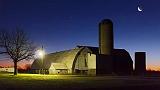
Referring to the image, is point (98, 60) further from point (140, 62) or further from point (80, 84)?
point (80, 84)

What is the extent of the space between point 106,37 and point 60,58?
89.2 feet

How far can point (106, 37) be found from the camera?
107 meters

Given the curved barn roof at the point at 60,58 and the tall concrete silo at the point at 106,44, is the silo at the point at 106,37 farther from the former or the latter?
the curved barn roof at the point at 60,58

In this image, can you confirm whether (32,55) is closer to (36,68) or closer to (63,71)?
(63,71)

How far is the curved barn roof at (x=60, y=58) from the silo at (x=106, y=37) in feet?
41.2

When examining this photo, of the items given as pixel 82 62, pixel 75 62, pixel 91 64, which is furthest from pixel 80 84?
pixel 75 62

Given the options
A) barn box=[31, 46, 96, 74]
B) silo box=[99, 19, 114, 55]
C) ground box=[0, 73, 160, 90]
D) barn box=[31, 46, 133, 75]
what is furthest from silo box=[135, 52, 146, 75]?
ground box=[0, 73, 160, 90]

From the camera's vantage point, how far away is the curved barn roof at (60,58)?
119250 mm

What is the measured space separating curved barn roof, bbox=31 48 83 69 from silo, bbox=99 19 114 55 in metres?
12.6

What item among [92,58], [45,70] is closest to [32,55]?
[92,58]

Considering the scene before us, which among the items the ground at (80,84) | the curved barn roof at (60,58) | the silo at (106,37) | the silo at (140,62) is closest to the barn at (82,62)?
the curved barn roof at (60,58)

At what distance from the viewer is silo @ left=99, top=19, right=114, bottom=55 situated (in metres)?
107

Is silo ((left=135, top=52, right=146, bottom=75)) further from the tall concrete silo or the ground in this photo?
the ground

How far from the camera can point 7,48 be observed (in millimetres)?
93938
